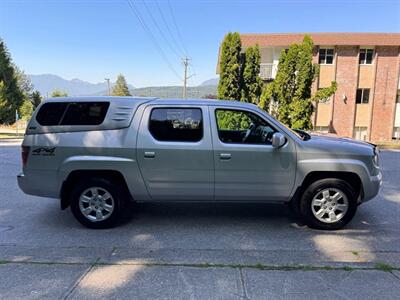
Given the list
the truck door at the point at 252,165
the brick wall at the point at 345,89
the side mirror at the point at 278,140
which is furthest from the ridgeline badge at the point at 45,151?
the brick wall at the point at 345,89

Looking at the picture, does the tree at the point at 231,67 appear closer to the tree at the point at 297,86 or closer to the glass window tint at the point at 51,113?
the tree at the point at 297,86

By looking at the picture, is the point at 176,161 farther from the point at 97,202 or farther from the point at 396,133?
the point at 396,133

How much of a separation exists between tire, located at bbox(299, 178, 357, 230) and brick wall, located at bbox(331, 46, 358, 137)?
23.1m

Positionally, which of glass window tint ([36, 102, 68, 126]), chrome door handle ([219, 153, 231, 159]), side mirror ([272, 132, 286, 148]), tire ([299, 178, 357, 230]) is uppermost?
glass window tint ([36, 102, 68, 126])

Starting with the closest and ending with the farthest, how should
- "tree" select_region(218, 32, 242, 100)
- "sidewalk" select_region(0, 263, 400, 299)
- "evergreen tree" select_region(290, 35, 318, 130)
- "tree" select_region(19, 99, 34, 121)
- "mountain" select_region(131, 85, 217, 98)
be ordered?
"sidewalk" select_region(0, 263, 400, 299)
"evergreen tree" select_region(290, 35, 318, 130)
"tree" select_region(218, 32, 242, 100)
"tree" select_region(19, 99, 34, 121)
"mountain" select_region(131, 85, 217, 98)

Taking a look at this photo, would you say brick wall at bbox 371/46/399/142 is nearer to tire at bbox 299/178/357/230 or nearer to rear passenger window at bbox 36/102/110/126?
tire at bbox 299/178/357/230

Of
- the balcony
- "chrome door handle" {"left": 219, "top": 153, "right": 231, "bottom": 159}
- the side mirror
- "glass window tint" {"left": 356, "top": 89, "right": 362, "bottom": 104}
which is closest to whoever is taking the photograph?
the side mirror

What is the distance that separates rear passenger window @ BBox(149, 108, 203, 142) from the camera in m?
4.92

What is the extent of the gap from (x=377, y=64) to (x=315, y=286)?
87.3 ft

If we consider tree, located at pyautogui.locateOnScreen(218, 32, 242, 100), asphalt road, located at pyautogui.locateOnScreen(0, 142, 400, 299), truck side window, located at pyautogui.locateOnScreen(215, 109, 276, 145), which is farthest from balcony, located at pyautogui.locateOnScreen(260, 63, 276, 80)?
truck side window, located at pyautogui.locateOnScreen(215, 109, 276, 145)

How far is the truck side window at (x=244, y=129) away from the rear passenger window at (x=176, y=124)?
0.32m

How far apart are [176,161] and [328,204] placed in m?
2.29

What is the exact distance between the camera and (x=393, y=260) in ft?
13.0

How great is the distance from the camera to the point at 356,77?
84.7ft
